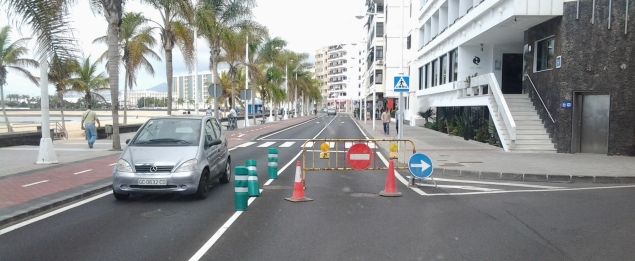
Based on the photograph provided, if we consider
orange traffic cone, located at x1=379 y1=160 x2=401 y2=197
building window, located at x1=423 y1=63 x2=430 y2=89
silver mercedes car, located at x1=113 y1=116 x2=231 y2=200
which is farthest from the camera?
building window, located at x1=423 y1=63 x2=430 y2=89

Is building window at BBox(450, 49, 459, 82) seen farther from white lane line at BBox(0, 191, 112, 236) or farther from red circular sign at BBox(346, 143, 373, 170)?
white lane line at BBox(0, 191, 112, 236)

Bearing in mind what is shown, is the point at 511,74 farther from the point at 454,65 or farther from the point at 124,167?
the point at 124,167

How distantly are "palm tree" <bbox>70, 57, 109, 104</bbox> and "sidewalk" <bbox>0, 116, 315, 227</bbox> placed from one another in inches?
644

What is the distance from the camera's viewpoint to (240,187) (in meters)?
8.49

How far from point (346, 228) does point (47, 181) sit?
24.1 feet

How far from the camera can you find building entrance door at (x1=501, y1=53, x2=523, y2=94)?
27.6 m

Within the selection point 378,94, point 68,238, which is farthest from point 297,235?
point 378,94

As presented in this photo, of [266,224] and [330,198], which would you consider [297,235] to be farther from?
[330,198]

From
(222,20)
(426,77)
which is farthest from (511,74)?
(222,20)

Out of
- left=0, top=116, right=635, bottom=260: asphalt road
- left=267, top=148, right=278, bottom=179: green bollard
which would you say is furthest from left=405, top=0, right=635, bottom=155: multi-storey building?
left=267, top=148, right=278, bottom=179: green bollard

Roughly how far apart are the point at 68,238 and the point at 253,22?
103 feet

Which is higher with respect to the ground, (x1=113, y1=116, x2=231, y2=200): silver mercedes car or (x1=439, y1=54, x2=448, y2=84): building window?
(x1=439, y1=54, x2=448, y2=84): building window

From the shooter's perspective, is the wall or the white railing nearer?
the wall

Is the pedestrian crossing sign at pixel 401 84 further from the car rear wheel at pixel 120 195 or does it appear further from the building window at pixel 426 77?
the building window at pixel 426 77
